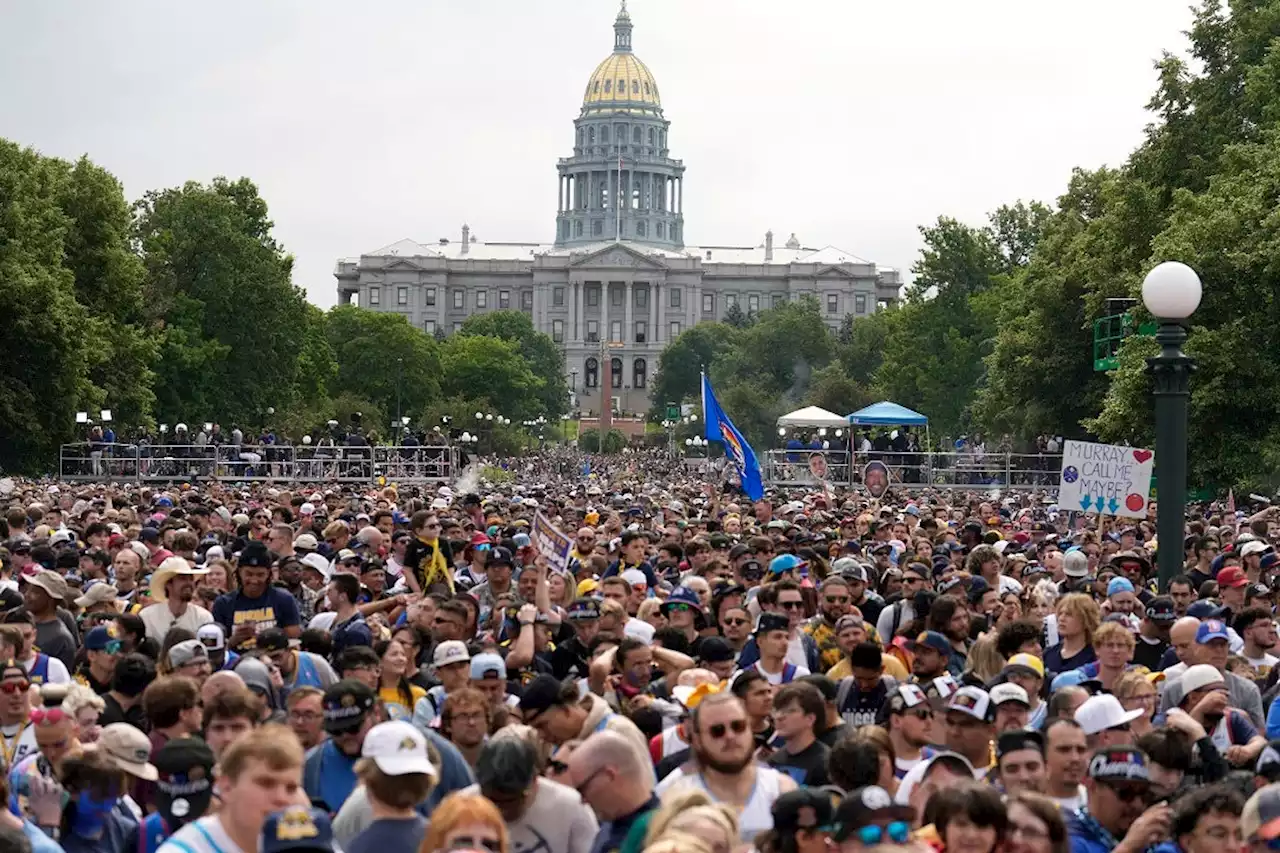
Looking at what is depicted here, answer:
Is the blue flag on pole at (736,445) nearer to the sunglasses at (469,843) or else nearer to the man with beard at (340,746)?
the man with beard at (340,746)

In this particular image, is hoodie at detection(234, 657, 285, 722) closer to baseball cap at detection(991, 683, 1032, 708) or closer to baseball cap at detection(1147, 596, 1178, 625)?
baseball cap at detection(991, 683, 1032, 708)

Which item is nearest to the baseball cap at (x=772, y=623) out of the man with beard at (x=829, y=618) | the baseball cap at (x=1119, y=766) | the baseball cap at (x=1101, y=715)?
the man with beard at (x=829, y=618)

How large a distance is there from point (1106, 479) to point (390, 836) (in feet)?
47.7

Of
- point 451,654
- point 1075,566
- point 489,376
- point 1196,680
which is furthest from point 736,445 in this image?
point 489,376

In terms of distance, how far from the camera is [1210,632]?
11391 mm

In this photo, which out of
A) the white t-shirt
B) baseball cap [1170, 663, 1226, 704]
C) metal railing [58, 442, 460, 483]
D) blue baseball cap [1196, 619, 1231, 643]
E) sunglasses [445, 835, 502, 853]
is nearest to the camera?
sunglasses [445, 835, 502, 853]

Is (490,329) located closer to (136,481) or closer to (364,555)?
(136,481)

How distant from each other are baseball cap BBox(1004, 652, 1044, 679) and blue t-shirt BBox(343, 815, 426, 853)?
3789mm

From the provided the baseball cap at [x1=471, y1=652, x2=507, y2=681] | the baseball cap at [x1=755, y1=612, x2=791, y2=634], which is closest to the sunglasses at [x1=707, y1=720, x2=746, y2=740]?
the baseball cap at [x1=471, y1=652, x2=507, y2=681]

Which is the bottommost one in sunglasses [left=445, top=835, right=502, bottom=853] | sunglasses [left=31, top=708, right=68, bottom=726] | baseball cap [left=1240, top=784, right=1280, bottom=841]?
sunglasses [left=445, top=835, right=502, bottom=853]

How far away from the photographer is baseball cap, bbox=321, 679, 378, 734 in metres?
8.83

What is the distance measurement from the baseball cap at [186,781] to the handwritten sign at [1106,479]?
13776 mm

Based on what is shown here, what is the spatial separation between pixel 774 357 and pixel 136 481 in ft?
293

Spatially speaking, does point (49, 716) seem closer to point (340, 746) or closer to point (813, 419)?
point (340, 746)
